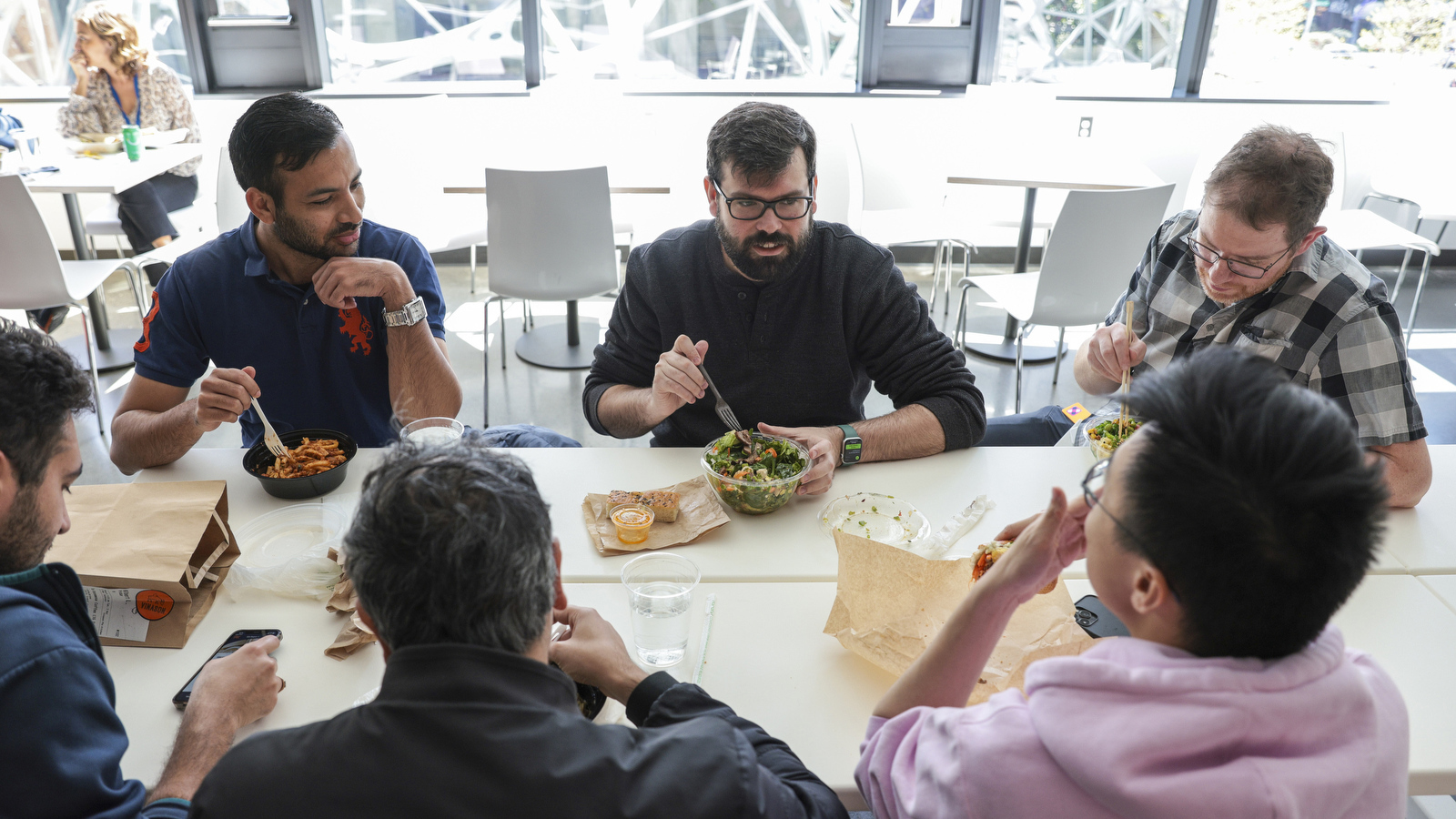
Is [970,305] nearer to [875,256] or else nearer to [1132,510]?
[875,256]

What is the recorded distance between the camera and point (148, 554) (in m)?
1.33

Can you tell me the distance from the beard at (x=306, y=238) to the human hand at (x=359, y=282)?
0.07 ft

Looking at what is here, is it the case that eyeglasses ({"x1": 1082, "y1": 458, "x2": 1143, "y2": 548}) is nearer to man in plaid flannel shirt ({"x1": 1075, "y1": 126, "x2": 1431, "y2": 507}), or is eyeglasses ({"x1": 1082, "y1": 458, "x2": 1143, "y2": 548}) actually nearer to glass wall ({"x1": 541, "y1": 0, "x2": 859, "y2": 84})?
man in plaid flannel shirt ({"x1": 1075, "y1": 126, "x2": 1431, "y2": 507})

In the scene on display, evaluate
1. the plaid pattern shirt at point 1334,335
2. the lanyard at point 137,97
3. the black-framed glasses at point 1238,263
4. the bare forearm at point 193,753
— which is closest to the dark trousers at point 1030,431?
the plaid pattern shirt at point 1334,335

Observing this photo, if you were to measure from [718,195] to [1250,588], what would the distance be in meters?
1.43

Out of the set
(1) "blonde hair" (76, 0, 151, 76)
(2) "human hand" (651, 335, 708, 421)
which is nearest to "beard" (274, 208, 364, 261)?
(2) "human hand" (651, 335, 708, 421)

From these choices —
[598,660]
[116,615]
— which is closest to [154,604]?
[116,615]

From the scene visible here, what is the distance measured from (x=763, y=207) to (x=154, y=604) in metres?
1.31

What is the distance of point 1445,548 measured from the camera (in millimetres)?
1551

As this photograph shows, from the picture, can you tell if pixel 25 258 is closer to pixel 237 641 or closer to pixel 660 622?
pixel 237 641

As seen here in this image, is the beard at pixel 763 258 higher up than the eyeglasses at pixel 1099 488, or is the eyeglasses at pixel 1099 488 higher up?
the beard at pixel 763 258

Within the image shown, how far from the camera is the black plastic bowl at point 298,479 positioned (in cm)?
165

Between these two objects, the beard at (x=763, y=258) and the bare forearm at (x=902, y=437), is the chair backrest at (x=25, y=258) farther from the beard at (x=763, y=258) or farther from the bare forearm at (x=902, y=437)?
the bare forearm at (x=902, y=437)

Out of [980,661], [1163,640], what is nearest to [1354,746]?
[1163,640]
